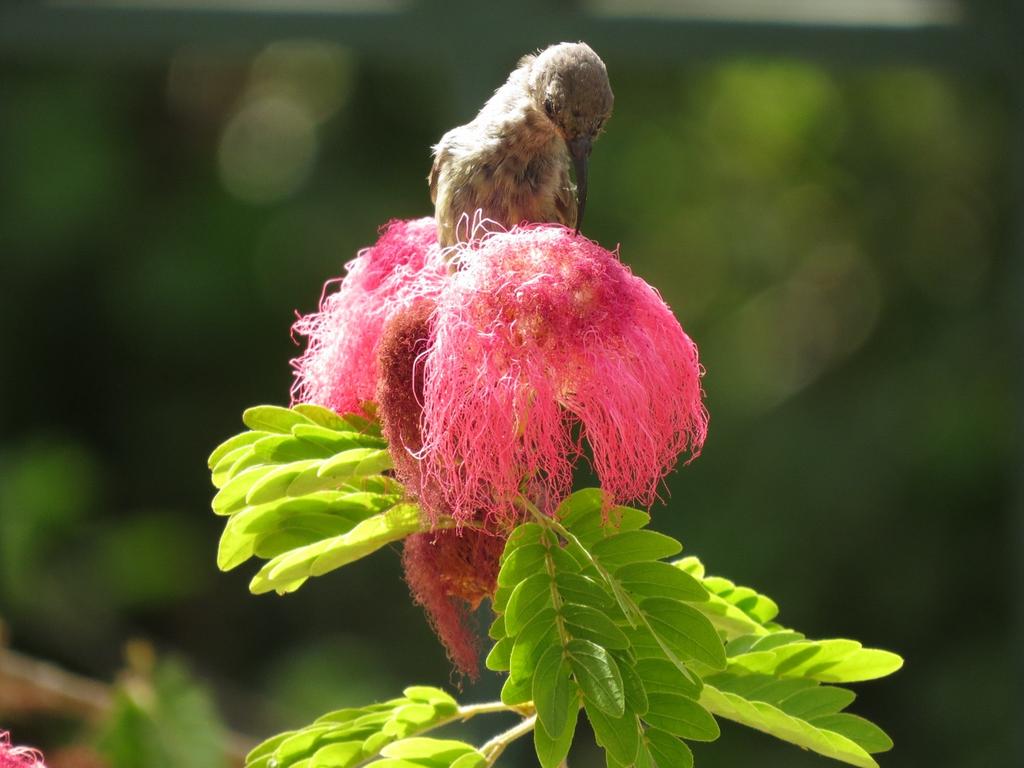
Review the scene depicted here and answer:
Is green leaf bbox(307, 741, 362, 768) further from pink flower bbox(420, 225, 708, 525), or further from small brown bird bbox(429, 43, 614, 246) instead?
small brown bird bbox(429, 43, 614, 246)

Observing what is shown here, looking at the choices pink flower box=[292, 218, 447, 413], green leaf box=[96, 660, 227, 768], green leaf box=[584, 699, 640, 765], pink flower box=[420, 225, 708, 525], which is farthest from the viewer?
green leaf box=[96, 660, 227, 768]

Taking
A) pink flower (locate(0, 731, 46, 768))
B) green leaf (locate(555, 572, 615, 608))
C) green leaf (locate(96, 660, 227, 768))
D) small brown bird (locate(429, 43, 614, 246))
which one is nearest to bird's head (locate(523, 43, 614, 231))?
small brown bird (locate(429, 43, 614, 246))

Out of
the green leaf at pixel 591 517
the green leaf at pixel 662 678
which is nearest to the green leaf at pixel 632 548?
the green leaf at pixel 591 517

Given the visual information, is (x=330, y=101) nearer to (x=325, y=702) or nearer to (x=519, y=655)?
(x=325, y=702)

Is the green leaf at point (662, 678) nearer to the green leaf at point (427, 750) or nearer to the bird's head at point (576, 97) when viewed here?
the green leaf at point (427, 750)

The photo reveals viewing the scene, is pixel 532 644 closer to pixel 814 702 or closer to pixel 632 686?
pixel 632 686

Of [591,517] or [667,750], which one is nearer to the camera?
[667,750]

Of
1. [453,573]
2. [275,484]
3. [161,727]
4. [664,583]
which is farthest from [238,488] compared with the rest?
[161,727]
